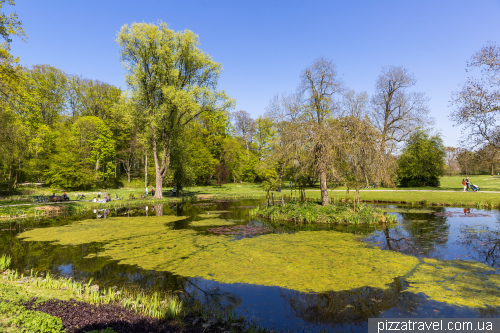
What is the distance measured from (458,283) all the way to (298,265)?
15.2 ft

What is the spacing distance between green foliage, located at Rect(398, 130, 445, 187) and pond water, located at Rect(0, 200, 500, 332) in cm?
2667

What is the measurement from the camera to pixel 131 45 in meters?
29.4

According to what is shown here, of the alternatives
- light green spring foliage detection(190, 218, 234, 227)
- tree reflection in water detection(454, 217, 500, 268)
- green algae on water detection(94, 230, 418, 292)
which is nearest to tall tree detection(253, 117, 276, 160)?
light green spring foliage detection(190, 218, 234, 227)

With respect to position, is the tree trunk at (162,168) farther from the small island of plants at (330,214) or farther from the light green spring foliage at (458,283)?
the light green spring foliage at (458,283)

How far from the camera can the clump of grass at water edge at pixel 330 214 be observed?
18047 millimetres

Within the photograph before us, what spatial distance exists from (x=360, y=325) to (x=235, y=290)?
360 centimetres

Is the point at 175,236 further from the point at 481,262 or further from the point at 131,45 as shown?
the point at 131,45

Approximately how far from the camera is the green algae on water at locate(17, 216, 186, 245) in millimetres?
14336

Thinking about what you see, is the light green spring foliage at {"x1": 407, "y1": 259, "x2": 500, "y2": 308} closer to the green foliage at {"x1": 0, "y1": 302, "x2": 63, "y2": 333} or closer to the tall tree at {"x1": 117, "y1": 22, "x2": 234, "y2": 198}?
the green foliage at {"x1": 0, "y1": 302, "x2": 63, "y2": 333}

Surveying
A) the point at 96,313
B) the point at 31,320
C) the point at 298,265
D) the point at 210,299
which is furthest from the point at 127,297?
the point at 298,265

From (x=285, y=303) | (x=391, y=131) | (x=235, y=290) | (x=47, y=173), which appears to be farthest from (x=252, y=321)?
(x=47, y=173)

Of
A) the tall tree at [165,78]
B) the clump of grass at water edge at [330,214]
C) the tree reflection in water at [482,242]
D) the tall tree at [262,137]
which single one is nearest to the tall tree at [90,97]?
the tall tree at [165,78]

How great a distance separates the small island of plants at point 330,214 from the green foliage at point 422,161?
27533 mm

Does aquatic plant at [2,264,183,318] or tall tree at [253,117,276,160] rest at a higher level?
tall tree at [253,117,276,160]
